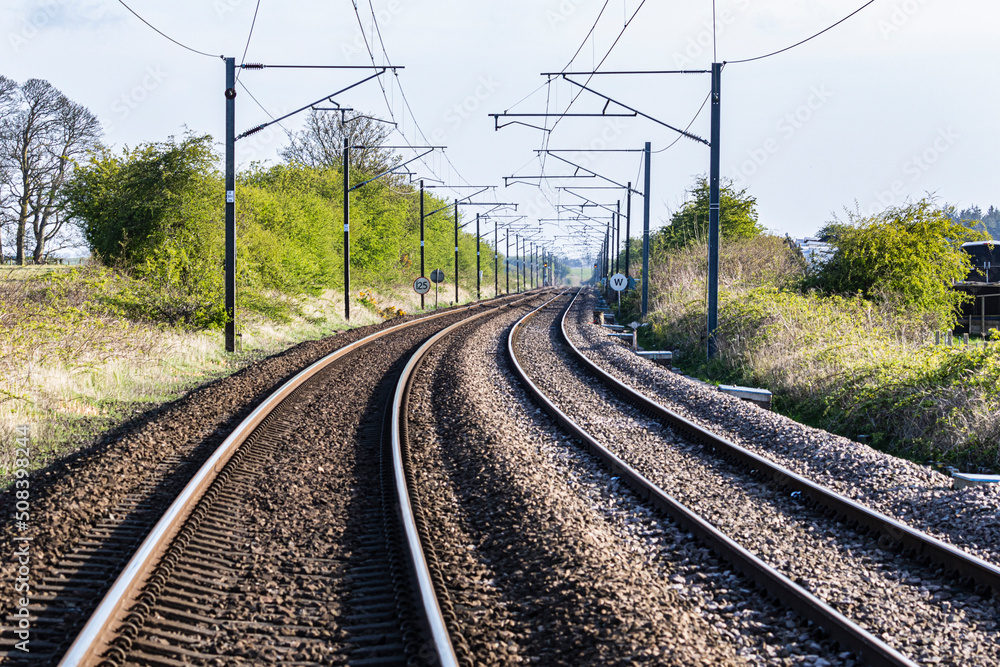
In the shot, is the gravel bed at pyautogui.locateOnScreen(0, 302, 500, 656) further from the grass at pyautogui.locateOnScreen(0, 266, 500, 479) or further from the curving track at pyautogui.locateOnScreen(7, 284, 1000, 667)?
the grass at pyautogui.locateOnScreen(0, 266, 500, 479)

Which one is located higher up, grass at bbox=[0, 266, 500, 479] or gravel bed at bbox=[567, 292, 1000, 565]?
grass at bbox=[0, 266, 500, 479]

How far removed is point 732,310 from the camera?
66.5 ft

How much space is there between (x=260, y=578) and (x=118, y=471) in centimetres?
307

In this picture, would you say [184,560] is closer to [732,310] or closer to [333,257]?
[732,310]

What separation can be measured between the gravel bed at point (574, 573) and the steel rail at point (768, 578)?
9 cm

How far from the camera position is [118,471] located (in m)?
7.50

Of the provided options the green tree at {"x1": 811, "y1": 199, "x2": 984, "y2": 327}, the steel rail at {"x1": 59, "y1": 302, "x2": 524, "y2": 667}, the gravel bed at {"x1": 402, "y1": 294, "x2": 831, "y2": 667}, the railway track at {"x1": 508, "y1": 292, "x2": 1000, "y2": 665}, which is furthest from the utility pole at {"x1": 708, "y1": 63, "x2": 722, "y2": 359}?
the steel rail at {"x1": 59, "y1": 302, "x2": 524, "y2": 667}

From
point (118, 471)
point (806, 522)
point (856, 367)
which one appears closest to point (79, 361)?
point (118, 471)

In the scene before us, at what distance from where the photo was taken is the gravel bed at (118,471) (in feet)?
18.7

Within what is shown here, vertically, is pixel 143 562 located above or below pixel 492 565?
above

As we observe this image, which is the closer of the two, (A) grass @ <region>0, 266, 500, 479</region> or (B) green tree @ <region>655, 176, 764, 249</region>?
(A) grass @ <region>0, 266, 500, 479</region>

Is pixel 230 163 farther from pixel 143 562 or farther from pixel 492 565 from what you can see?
pixel 492 565

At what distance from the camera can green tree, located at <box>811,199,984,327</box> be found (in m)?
19.2

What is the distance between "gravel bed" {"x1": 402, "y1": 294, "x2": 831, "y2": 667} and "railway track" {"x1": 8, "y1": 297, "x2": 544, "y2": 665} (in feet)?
1.46
